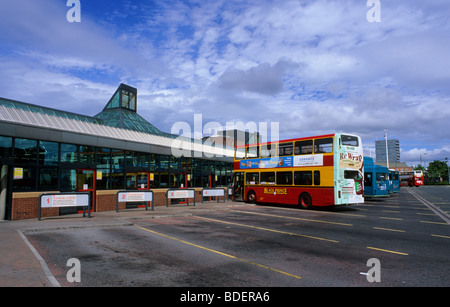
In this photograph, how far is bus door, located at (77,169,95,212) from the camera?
52.7 ft

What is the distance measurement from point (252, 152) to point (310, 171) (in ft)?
19.6

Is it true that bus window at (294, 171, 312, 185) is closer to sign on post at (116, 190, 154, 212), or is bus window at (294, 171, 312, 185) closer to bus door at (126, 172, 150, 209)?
sign on post at (116, 190, 154, 212)

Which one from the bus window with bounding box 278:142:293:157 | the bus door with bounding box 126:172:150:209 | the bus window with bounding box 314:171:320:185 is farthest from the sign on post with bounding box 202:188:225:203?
the bus window with bounding box 314:171:320:185

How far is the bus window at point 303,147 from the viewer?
19.5 metres

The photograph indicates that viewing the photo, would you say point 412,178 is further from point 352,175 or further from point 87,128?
point 87,128

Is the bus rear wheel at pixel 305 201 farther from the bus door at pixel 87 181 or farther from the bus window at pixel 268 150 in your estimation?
the bus door at pixel 87 181

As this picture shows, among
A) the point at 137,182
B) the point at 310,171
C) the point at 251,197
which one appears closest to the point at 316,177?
the point at 310,171

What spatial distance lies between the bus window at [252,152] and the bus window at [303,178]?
432cm

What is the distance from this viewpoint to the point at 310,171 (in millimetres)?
19406

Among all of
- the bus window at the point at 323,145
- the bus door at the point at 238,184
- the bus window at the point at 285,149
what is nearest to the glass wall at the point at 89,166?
the bus door at the point at 238,184

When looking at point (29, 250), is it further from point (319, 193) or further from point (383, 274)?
point (319, 193)
